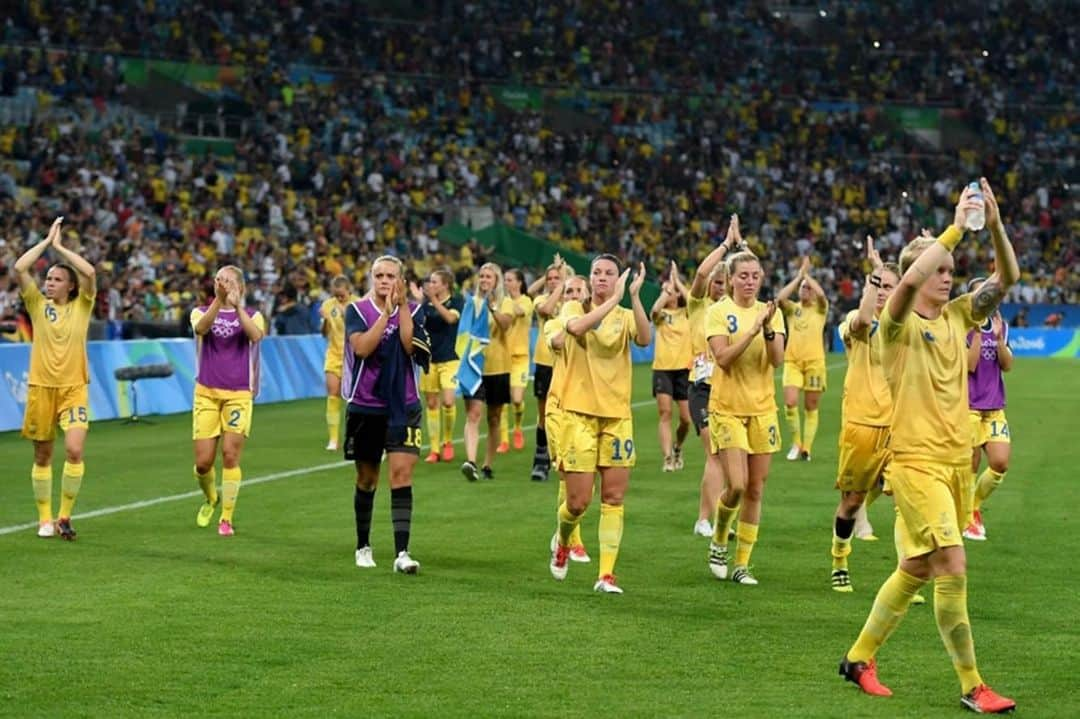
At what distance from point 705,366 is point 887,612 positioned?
21.2 ft

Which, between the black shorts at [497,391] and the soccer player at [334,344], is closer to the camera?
the black shorts at [497,391]

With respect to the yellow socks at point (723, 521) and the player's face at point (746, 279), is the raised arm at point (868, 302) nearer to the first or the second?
the player's face at point (746, 279)

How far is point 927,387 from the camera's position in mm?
8250

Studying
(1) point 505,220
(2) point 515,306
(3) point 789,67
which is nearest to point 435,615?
(2) point 515,306

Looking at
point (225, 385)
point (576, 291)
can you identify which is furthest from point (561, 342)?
point (225, 385)

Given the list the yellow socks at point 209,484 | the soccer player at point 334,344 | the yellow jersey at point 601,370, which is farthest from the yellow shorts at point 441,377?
the yellow jersey at point 601,370

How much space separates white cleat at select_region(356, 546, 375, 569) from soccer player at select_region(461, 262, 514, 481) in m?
6.01

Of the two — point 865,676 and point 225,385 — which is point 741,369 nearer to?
point 865,676

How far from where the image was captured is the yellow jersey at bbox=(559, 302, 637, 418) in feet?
37.9

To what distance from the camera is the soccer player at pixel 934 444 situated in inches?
318

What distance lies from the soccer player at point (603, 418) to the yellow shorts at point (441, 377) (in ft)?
29.7

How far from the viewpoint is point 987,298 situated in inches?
326

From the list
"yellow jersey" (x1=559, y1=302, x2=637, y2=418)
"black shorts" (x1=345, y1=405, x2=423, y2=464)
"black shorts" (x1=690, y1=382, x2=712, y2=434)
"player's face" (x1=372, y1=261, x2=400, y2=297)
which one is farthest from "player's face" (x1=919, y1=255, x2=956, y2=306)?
"black shorts" (x1=690, y1=382, x2=712, y2=434)

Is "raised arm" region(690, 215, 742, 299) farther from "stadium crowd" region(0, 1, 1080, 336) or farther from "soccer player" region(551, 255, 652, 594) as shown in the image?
"stadium crowd" region(0, 1, 1080, 336)
